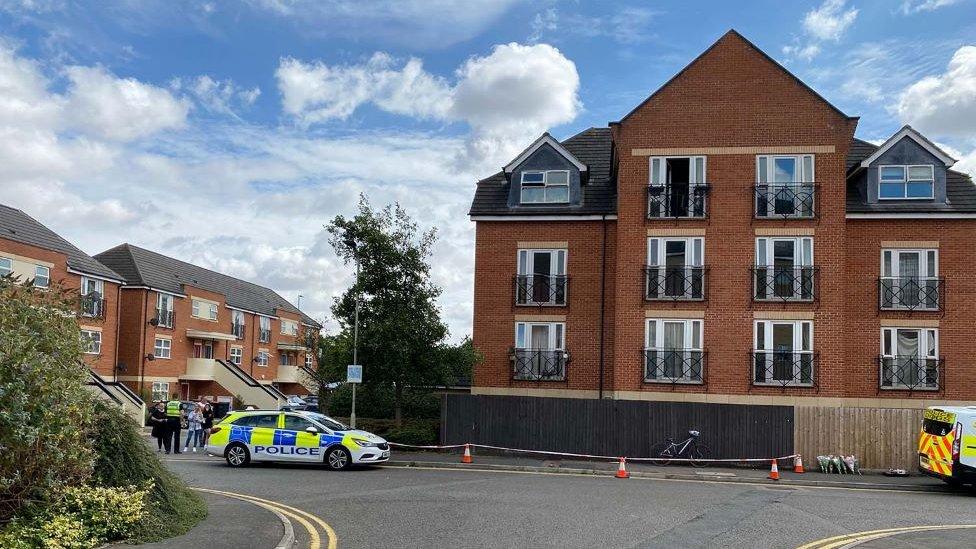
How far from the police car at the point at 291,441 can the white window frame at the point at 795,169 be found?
46.9ft

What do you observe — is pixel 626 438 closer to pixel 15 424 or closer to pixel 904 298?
pixel 904 298

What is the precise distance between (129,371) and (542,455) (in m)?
30.7

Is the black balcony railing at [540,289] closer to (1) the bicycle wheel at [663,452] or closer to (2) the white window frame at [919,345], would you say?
(1) the bicycle wheel at [663,452]

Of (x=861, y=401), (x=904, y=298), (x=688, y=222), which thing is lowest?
(x=861, y=401)

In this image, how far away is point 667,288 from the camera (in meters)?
27.0

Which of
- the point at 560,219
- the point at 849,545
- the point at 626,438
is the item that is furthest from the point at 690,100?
the point at 849,545

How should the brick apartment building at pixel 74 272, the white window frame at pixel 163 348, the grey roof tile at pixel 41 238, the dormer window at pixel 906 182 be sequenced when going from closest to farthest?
1. the dormer window at pixel 906 182
2. the brick apartment building at pixel 74 272
3. the grey roof tile at pixel 41 238
4. the white window frame at pixel 163 348

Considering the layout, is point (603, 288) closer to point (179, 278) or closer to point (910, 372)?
point (910, 372)

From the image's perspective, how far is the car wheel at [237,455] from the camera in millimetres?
21203

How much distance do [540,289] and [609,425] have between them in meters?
5.77

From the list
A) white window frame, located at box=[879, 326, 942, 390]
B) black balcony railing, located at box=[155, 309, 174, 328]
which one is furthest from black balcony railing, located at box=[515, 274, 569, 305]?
black balcony railing, located at box=[155, 309, 174, 328]

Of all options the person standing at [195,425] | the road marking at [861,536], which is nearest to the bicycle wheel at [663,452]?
the road marking at [861,536]

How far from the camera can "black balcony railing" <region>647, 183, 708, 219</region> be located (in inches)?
1069

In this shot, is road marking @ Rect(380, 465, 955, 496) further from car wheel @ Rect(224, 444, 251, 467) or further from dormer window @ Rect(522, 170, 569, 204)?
dormer window @ Rect(522, 170, 569, 204)
